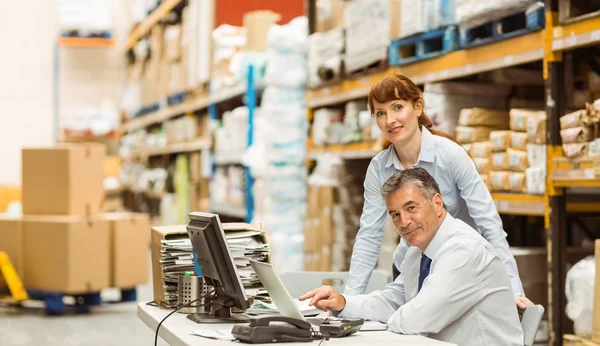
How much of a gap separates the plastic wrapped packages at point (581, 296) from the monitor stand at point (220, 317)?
1894 millimetres

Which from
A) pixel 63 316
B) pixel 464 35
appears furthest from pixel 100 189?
pixel 464 35

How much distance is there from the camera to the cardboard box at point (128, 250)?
26.7 feet

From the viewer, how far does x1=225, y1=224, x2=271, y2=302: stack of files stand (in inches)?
145

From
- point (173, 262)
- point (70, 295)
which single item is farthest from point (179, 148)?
point (173, 262)

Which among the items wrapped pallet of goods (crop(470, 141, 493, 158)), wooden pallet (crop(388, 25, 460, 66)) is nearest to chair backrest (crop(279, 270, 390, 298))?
wrapped pallet of goods (crop(470, 141, 493, 158))

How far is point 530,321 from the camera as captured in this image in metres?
3.16

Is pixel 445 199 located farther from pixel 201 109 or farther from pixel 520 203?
pixel 201 109

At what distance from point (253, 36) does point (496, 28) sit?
13.7 ft

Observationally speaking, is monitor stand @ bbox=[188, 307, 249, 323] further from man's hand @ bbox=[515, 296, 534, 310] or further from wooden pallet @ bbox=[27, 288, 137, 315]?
wooden pallet @ bbox=[27, 288, 137, 315]

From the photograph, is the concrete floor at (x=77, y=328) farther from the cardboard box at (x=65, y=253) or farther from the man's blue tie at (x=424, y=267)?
the man's blue tie at (x=424, y=267)

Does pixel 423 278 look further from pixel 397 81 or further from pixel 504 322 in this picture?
pixel 397 81

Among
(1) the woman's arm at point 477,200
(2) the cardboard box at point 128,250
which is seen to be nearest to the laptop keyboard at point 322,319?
(1) the woman's arm at point 477,200

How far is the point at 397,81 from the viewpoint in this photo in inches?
138

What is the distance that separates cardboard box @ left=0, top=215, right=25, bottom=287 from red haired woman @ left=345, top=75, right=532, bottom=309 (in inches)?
191
